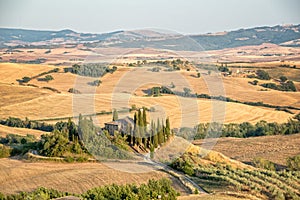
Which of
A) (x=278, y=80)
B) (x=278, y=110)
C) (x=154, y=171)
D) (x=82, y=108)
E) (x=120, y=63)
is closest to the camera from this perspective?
(x=154, y=171)

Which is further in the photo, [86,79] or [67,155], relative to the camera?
[86,79]

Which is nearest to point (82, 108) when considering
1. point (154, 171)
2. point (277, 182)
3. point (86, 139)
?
point (86, 139)

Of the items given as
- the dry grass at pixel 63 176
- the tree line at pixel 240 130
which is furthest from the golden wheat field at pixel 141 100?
the dry grass at pixel 63 176

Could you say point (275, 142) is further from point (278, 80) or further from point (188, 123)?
point (278, 80)

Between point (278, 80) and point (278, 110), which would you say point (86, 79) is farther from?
point (278, 80)

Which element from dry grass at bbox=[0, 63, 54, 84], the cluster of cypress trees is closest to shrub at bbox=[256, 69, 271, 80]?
dry grass at bbox=[0, 63, 54, 84]

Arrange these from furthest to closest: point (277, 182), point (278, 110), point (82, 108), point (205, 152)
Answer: point (278, 110), point (82, 108), point (205, 152), point (277, 182)
